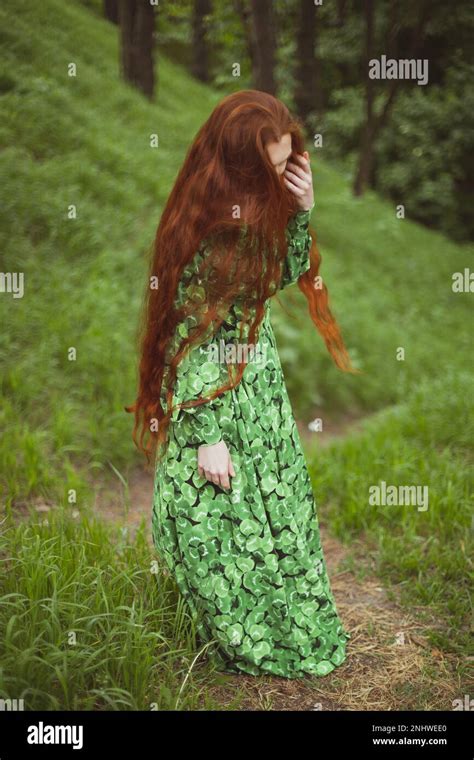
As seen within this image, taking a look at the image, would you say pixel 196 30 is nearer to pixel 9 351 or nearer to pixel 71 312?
pixel 71 312

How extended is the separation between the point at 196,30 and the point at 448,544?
6.00 m

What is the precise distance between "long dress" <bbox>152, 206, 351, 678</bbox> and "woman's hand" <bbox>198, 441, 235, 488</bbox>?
0.04 m

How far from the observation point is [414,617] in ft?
8.85

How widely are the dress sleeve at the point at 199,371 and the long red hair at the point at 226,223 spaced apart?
2 centimetres

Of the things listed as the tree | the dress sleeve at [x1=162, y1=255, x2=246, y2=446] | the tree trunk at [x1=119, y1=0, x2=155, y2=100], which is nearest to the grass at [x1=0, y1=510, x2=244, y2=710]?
the dress sleeve at [x1=162, y1=255, x2=246, y2=446]

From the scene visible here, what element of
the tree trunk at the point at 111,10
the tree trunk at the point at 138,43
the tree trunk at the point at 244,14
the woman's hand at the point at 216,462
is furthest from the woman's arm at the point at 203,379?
the tree trunk at the point at 244,14

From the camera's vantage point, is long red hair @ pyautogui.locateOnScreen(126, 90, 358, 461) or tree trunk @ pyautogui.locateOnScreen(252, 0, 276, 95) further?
tree trunk @ pyautogui.locateOnScreen(252, 0, 276, 95)

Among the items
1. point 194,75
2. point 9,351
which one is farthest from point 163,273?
point 194,75

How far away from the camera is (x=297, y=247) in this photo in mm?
2148

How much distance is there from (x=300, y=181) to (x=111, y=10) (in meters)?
4.55

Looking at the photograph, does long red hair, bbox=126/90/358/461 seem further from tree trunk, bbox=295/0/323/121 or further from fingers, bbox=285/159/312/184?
tree trunk, bbox=295/0/323/121

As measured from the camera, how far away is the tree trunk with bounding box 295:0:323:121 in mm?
8164

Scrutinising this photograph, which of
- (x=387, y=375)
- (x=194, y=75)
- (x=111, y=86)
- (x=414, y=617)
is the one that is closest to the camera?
(x=414, y=617)

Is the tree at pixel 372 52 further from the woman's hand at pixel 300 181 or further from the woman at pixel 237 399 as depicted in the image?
the woman at pixel 237 399
